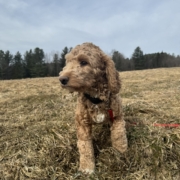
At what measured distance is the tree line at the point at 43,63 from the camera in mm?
53500

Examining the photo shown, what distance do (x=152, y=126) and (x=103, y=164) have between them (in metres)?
1.33

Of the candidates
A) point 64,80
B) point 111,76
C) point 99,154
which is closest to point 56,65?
point 99,154

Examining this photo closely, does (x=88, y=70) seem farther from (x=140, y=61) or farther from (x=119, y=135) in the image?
(x=140, y=61)

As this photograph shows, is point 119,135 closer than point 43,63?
Yes

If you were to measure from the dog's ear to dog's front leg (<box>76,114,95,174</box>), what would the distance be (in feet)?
2.11

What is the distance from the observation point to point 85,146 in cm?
346

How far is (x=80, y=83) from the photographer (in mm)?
3125

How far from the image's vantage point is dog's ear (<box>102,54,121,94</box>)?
3.38m

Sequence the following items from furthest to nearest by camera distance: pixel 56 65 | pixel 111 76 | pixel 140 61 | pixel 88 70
→ pixel 140 61, pixel 56 65, pixel 111 76, pixel 88 70

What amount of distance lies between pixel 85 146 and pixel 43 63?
54.9 metres

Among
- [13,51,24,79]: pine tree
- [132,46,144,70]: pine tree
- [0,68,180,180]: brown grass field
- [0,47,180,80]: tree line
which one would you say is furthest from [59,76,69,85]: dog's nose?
[132,46,144,70]: pine tree

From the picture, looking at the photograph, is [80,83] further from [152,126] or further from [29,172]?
[152,126]

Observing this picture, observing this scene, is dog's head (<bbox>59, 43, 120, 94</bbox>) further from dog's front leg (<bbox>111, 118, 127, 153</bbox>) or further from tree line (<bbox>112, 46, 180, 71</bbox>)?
tree line (<bbox>112, 46, 180, 71</bbox>)

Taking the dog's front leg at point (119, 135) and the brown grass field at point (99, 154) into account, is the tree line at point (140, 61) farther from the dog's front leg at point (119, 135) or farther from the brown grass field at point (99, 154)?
the dog's front leg at point (119, 135)
